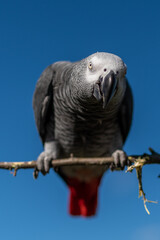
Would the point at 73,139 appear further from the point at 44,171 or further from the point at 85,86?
the point at 85,86

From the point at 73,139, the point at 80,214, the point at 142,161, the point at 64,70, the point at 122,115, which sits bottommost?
the point at 80,214

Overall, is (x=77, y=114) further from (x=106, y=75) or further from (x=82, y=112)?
(x=106, y=75)

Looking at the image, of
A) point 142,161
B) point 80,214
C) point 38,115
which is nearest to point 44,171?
point 38,115

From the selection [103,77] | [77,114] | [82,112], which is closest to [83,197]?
[77,114]

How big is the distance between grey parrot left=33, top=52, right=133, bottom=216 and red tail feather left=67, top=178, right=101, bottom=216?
137 mm

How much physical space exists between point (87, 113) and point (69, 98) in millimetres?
236

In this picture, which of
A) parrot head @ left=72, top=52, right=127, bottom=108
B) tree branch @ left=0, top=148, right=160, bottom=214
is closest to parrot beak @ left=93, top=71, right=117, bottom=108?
parrot head @ left=72, top=52, right=127, bottom=108

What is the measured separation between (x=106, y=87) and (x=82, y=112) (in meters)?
0.70

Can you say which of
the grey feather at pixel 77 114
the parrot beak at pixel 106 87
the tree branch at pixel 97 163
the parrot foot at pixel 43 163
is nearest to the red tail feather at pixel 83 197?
the grey feather at pixel 77 114

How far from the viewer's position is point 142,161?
2.19m

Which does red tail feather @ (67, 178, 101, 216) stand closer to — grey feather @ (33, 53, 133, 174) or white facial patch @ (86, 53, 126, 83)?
grey feather @ (33, 53, 133, 174)

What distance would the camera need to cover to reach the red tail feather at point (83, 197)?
12.7 ft

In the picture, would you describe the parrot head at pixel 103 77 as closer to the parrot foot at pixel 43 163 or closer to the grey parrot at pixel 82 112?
the grey parrot at pixel 82 112

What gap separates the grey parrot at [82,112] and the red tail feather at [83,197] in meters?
0.14
